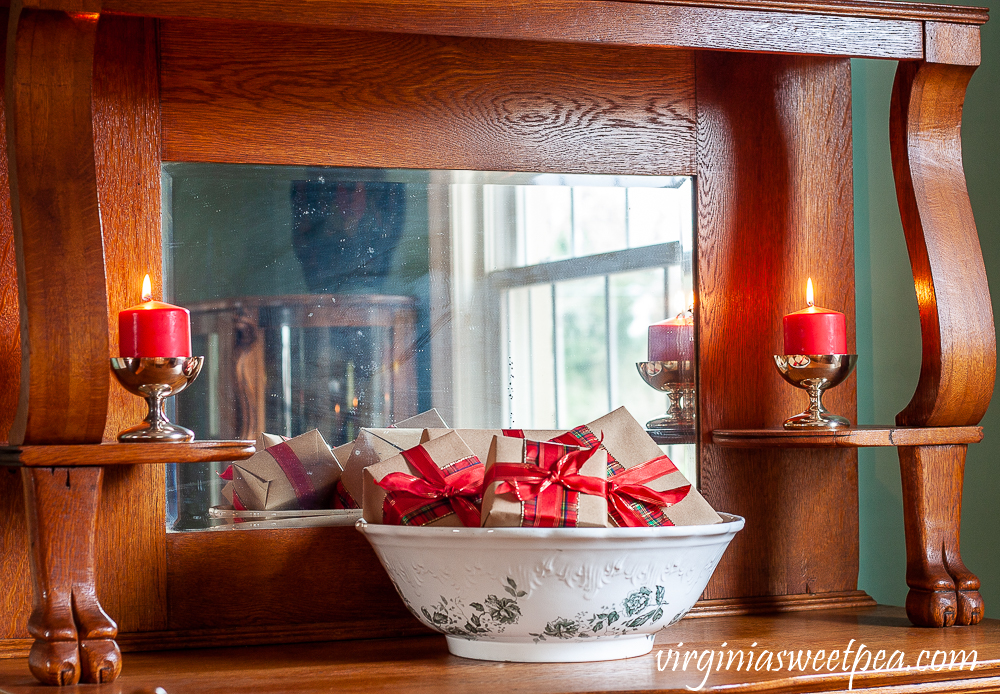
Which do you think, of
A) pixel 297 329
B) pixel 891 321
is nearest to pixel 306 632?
pixel 297 329

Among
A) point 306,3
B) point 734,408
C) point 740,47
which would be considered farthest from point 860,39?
point 306,3

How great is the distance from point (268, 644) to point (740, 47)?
711mm

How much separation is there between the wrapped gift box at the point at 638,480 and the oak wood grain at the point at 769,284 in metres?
0.19

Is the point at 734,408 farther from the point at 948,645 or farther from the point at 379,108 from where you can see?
the point at 379,108

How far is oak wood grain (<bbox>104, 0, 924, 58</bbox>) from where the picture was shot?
3.04 feet

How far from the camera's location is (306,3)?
93 cm

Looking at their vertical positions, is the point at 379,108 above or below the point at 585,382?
above

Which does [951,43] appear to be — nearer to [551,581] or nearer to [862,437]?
[862,437]

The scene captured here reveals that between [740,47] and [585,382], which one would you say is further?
[585,382]

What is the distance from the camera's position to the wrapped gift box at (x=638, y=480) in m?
0.91

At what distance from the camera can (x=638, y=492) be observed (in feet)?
3.02

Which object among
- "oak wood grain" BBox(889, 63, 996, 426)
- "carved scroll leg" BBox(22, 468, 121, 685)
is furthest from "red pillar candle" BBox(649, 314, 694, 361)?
"carved scroll leg" BBox(22, 468, 121, 685)

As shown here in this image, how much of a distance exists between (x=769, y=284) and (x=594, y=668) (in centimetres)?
50

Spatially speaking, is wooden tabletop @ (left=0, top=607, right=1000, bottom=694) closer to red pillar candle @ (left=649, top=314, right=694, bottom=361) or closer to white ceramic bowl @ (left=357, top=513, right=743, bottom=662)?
white ceramic bowl @ (left=357, top=513, right=743, bottom=662)
